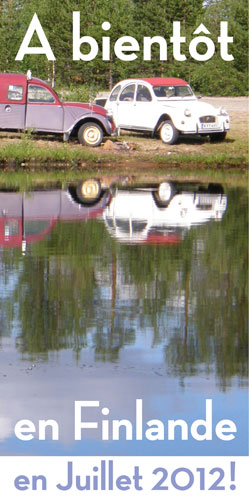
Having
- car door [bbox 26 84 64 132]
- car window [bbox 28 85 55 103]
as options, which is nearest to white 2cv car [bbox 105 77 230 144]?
car door [bbox 26 84 64 132]

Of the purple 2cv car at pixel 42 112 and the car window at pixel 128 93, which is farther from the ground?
the car window at pixel 128 93

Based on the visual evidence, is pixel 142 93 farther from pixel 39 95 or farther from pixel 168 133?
pixel 39 95

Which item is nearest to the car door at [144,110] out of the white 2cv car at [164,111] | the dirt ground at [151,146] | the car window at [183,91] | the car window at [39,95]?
the white 2cv car at [164,111]

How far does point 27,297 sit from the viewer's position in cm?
1197

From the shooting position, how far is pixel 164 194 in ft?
79.8

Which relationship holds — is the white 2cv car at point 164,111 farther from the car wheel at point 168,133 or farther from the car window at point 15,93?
the car window at point 15,93

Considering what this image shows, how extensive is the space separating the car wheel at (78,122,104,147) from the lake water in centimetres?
1531

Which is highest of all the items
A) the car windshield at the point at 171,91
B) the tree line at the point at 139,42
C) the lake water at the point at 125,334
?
the tree line at the point at 139,42

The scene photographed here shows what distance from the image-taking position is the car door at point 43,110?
33594 mm

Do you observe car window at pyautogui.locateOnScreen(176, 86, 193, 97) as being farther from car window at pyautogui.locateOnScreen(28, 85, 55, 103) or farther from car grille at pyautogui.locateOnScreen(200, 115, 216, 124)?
car window at pyautogui.locateOnScreen(28, 85, 55, 103)

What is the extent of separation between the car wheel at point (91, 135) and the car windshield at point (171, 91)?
2.30m

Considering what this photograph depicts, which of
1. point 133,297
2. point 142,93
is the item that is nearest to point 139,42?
point 142,93

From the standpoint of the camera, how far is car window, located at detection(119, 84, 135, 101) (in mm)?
35719

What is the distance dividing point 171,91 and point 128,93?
1.40 meters
